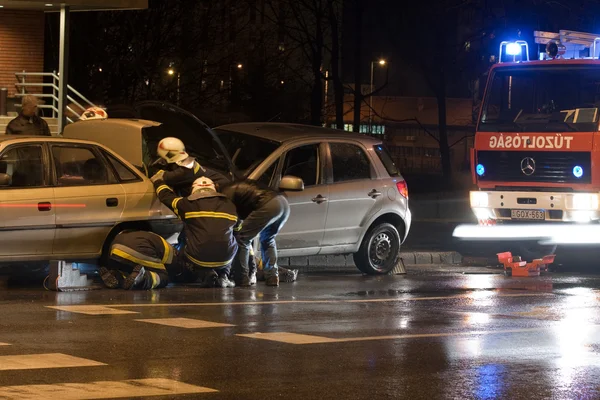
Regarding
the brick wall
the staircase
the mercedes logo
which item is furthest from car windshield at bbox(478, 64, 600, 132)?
the brick wall

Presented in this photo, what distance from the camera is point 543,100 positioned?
1673cm

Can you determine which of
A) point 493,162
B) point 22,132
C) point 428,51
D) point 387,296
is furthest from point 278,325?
point 428,51

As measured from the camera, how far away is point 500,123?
56.0 ft

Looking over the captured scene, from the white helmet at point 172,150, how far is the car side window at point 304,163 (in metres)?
1.59

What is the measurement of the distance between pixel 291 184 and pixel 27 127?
168 inches

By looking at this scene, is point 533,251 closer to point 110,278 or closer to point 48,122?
point 110,278

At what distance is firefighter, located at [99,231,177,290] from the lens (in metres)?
12.4

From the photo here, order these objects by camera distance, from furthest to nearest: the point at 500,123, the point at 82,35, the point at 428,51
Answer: the point at 428,51
the point at 82,35
the point at 500,123

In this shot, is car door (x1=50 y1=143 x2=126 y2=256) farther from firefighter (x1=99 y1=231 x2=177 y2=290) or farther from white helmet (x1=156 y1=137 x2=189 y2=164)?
white helmet (x1=156 y1=137 x2=189 y2=164)

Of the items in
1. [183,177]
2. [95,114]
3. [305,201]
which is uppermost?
[95,114]

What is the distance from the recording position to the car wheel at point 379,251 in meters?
15.1

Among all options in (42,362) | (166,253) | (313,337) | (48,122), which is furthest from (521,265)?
(48,122)

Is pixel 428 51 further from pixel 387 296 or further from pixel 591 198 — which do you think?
pixel 387 296

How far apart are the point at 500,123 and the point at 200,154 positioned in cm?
493
